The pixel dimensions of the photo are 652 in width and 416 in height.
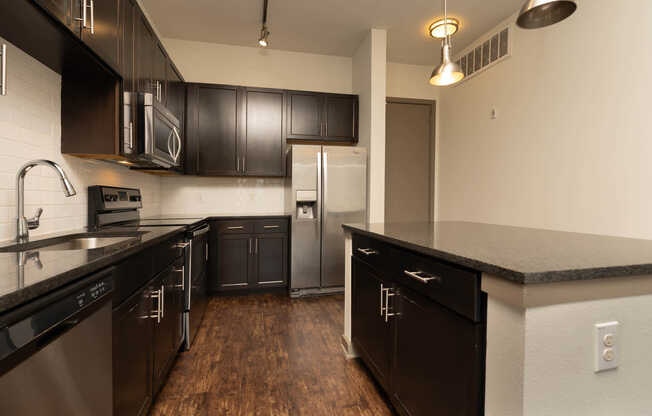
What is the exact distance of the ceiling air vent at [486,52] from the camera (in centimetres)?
337

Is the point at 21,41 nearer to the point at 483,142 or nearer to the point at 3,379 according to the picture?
the point at 3,379

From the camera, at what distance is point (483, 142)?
3727 mm

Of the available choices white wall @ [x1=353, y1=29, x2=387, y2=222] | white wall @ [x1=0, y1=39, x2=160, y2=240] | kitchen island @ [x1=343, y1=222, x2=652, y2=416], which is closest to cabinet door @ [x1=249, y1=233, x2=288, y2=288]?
white wall @ [x1=353, y1=29, x2=387, y2=222]

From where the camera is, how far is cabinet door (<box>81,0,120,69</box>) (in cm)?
150

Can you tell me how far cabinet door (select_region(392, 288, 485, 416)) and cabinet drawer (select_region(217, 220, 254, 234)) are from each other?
2372 mm

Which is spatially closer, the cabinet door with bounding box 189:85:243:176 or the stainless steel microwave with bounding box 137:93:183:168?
the stainless steel microwave with bounding box 137:93:183:168

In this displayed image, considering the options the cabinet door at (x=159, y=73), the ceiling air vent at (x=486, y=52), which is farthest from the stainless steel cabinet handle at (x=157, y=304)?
the ceiling air vent at (x=486, y=52)

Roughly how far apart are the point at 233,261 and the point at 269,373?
173cm

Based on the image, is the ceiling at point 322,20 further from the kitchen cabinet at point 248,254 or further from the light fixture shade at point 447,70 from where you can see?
the kitchen cabinet at point 248,254

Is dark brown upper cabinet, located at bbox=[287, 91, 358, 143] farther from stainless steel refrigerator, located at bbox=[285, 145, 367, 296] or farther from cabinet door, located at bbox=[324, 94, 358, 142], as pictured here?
stainless steel refrigerator, located at bbox=[285, 145, 367, 296]

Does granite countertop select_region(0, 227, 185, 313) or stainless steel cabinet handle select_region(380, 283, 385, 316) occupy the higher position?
granite countertop select_region(0, 227, 185, 313)

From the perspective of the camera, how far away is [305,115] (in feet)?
12.8

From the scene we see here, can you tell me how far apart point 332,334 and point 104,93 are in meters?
2.26

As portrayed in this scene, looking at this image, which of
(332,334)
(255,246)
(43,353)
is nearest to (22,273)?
(43,353)
